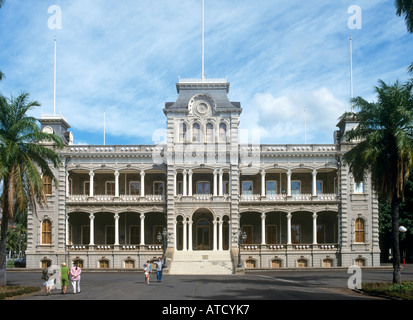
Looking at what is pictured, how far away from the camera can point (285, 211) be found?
49250 millimetres

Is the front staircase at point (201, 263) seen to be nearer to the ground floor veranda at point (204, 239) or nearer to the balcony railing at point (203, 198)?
the ground floor veranda at point (204, 239)

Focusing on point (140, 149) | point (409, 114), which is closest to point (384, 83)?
point (409, 114)

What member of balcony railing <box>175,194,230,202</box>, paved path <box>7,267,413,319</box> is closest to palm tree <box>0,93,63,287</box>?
paved path <box>7,267,413,319</box>

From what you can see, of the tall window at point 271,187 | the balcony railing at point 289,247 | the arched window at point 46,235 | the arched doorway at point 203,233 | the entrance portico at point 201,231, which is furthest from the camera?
the tall window at point 271,187

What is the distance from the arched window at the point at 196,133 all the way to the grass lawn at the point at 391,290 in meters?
24.9

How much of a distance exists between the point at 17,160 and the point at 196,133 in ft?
75.4

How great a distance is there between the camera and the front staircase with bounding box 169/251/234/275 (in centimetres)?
4362

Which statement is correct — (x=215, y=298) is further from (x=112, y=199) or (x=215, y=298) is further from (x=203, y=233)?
(x=112, y=199)

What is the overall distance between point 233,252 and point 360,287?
20616 mm

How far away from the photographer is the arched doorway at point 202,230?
50.3 meters

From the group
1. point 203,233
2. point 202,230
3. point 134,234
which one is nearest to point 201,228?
point 202,230

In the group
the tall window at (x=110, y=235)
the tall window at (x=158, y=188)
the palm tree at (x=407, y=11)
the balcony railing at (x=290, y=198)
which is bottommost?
the tall window at (x=110, y=235)

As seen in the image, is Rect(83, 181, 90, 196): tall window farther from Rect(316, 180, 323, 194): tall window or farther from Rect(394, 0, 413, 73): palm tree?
Rect(394, 0, 413, 73): palm tree

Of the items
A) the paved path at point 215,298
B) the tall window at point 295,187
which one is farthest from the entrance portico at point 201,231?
the paved path at point 215,298
